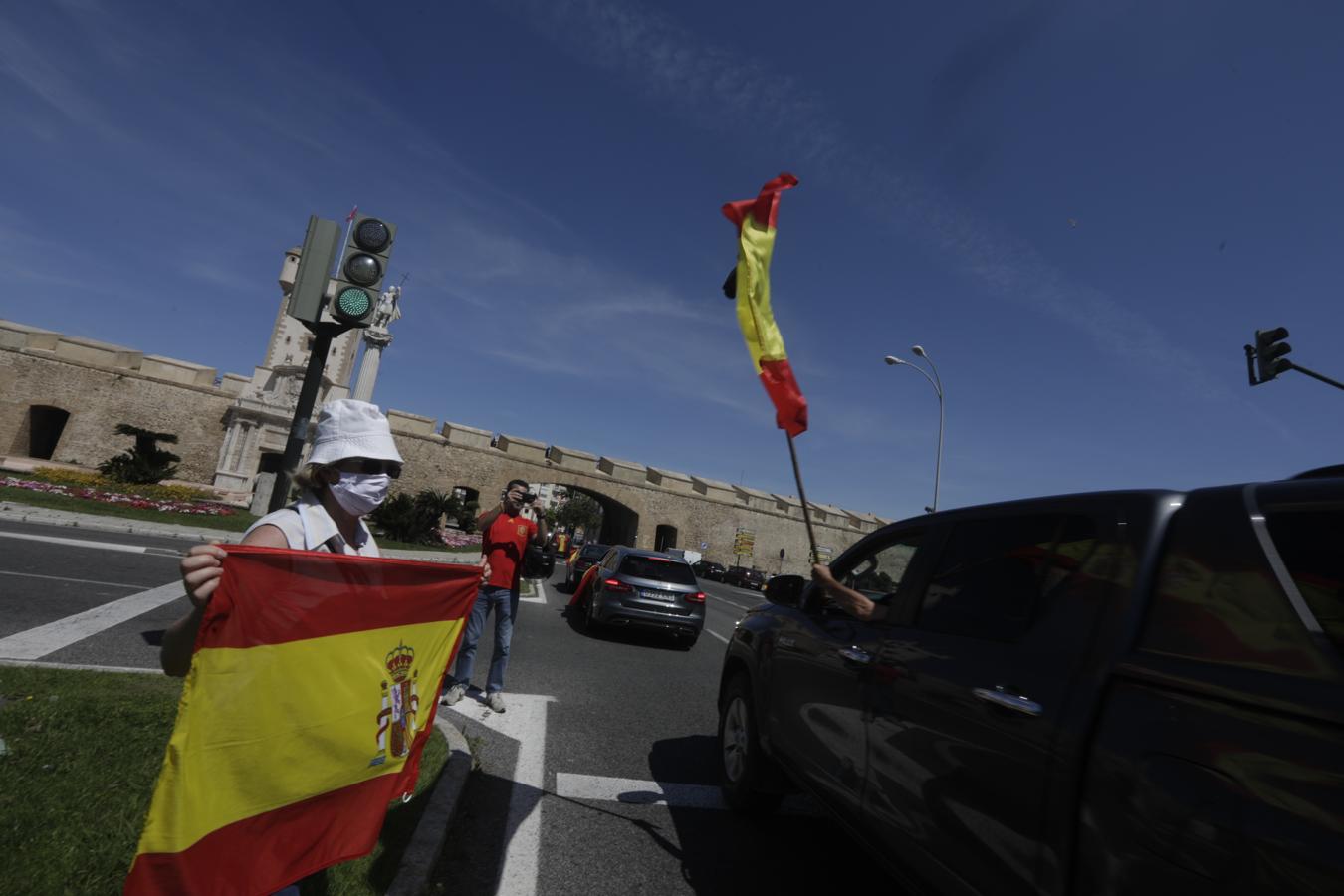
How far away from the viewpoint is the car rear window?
420 inches

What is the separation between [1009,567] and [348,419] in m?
2.34

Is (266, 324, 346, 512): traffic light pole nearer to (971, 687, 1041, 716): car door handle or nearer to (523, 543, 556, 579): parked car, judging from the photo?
(523, 543, 556, 579): parked car

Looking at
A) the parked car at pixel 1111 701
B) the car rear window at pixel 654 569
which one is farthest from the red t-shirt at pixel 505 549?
the car rear window at pixel 654 569

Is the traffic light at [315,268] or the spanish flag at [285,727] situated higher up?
the traffic light at [315,268]

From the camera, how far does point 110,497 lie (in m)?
20.0

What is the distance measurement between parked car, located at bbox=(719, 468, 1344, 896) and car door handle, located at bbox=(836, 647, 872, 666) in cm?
2

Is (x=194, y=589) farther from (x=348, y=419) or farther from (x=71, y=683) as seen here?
(x=71, y=683)

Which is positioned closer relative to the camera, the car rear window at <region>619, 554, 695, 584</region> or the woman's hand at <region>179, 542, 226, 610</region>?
the woman's hand at <region>179, 542, 226, 610</region>

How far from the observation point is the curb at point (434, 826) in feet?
9.57

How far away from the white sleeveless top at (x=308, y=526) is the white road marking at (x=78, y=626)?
5.01 m

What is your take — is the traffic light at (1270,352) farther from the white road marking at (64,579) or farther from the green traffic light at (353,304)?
the white road marking at (64,579)

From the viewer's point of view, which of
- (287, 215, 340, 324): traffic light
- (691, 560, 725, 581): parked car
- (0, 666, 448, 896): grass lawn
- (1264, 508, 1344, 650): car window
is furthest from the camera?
(691, 560, 725, 581): parked car

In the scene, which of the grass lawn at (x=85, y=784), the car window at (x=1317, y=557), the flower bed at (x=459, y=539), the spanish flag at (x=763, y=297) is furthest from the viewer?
the flower bed at (x=459, y=539)

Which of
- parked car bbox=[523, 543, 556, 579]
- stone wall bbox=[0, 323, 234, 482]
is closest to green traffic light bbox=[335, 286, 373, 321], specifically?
parked car bbox=[523, 543, 556, 579]
